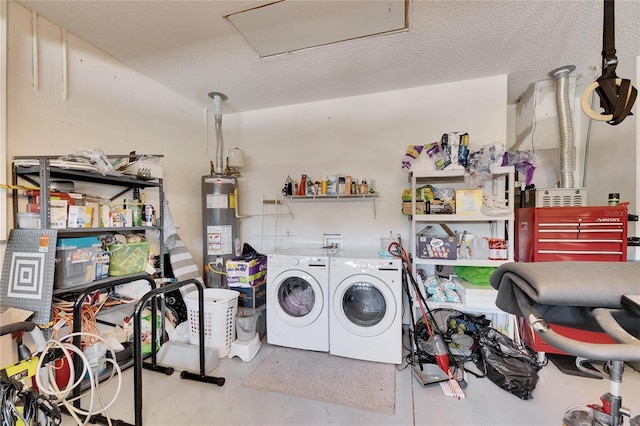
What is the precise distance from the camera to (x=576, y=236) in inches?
85.4

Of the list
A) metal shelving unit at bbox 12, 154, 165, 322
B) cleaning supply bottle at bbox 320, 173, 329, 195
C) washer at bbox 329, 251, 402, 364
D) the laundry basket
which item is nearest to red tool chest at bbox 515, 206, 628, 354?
washer at bbox 329, 251, 402, 364

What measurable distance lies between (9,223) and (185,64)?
1.81 metres

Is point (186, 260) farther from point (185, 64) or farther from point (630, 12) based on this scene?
point (630, 12)

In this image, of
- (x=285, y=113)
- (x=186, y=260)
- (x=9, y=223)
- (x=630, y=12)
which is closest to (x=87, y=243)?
(x=9, y=223)

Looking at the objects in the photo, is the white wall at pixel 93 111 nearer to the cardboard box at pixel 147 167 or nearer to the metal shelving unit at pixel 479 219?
the cardboard box at pixel 147 167

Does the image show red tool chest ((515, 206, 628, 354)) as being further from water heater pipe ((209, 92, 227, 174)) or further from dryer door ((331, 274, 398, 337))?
water heater pipe ((209, 92, 227, 174))

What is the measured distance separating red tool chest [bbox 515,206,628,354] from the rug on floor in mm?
1382

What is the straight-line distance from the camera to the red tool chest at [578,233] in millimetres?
2082

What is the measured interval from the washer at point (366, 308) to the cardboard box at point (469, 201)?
0.79 metres

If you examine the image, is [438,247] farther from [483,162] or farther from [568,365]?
[568,365]

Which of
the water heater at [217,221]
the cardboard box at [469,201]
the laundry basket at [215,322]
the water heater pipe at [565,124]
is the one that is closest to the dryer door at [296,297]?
the laundry basket at [215,322]

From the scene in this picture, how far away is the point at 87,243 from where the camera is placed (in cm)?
195

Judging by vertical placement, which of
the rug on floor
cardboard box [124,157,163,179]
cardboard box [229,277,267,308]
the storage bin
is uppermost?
cardboard box [124,157,163,179]

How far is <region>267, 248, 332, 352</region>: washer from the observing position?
8.10 ft
